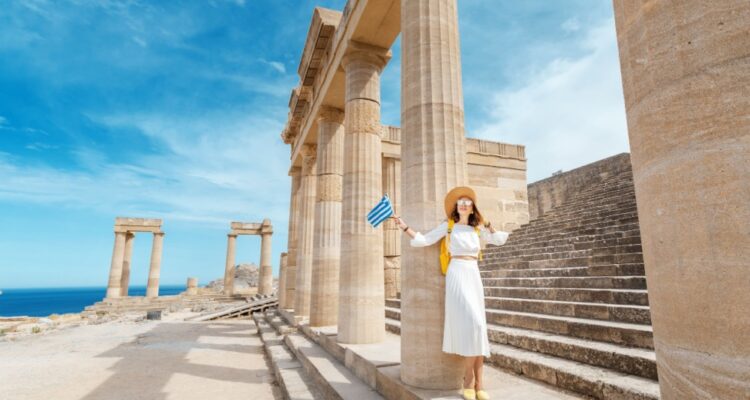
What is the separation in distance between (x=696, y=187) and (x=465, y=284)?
2449 millimetres

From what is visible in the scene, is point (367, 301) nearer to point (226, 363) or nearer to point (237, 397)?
point (237, 397)

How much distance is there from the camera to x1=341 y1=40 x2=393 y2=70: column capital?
27.0 ft

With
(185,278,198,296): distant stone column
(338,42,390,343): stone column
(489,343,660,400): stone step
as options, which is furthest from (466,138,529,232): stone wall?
(185,278,198,296): distant stone column

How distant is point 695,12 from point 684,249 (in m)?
1.00

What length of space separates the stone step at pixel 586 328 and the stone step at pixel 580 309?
143mm

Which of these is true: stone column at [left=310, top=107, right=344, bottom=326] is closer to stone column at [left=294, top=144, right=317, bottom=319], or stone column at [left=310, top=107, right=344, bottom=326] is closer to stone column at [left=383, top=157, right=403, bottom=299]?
stone column at [left=294, top=144, right=317, bottom=319]

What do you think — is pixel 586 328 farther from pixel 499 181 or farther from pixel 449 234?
pixel 499 181

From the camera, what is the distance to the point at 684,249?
1472 millimetres

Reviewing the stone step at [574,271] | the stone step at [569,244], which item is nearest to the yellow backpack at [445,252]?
the stone step at [574,271]

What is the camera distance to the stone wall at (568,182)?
601 inches

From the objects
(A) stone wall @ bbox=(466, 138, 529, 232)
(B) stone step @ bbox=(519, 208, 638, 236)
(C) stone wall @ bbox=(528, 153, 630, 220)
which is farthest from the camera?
(A) stone wall @ bbox=(466, 138, 529, 232)

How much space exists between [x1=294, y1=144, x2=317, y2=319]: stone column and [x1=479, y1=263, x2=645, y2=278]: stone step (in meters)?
5.89

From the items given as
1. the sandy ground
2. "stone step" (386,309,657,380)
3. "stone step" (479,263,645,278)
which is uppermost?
"stone step" (479,263,645,278)

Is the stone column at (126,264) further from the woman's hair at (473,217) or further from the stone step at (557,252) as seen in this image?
the woman's hair at (473,217)
